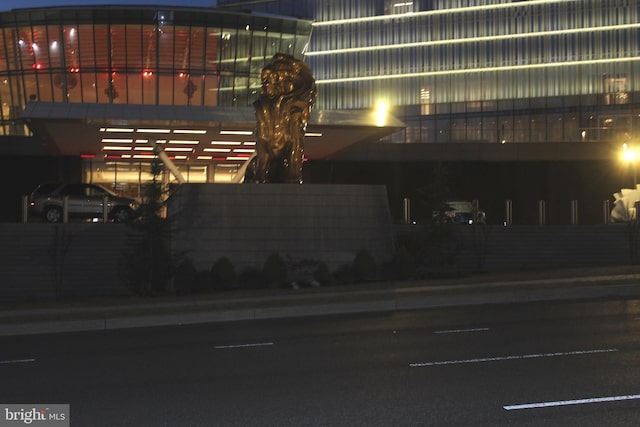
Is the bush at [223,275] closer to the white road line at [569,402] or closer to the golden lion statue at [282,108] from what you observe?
the golden lion statue at [282,108]

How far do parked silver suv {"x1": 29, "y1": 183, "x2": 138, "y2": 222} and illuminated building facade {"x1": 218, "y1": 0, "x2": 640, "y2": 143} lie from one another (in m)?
49.3

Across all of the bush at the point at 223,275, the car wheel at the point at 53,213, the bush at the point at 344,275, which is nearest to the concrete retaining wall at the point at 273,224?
the bush at the point at 344,275

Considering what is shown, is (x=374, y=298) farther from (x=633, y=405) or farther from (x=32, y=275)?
(x=32, y=275)

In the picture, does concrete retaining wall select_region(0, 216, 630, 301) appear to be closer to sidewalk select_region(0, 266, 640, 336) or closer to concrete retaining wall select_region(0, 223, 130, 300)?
concrete retaining wall select_region(0, 223, 130, 300)

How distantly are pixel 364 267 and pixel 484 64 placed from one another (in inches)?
2416

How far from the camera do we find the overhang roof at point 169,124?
33.2m

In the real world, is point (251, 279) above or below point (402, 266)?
below

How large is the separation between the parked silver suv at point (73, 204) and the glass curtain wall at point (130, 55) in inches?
912

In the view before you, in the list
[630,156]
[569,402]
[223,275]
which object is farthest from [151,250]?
[630,156]

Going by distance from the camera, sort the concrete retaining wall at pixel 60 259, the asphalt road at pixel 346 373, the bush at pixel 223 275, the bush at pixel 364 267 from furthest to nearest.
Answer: the concrete retaining wall at pixel 60 259 → the bush at pixel 364 267 → the bush at pixel 223 275 → the asphalt road at pixel 346 373

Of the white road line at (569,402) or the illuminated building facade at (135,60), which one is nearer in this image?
the white road line at (569,402)

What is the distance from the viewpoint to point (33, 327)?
14.8 metres

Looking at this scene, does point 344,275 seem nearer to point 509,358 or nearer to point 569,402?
point 509,358

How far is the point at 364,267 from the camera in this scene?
75.8 feet
